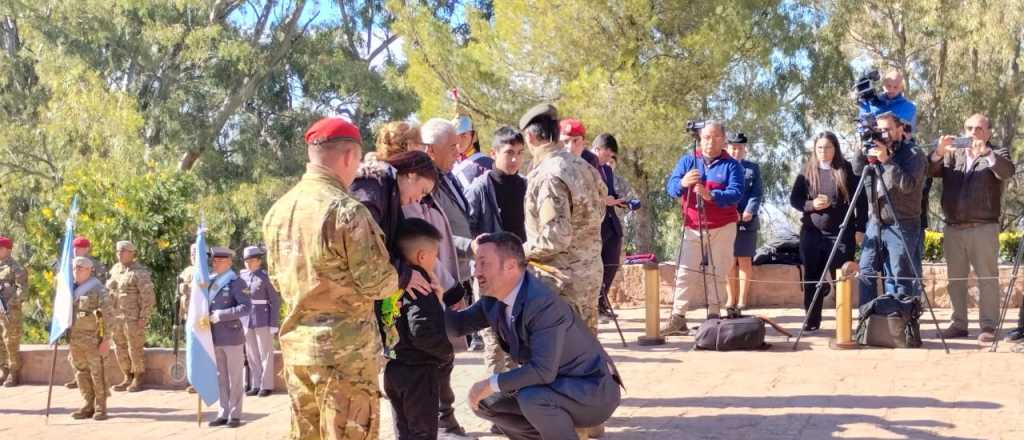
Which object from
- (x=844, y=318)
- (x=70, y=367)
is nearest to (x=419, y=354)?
(x=844, y=318)

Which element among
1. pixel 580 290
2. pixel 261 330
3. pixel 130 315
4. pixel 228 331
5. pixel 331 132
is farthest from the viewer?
pixel 130 315

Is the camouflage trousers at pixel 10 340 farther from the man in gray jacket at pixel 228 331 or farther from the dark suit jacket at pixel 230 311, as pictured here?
the dark suit jacket at pixel 230 311

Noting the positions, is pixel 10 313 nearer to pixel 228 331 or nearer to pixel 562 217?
pixel 228 331

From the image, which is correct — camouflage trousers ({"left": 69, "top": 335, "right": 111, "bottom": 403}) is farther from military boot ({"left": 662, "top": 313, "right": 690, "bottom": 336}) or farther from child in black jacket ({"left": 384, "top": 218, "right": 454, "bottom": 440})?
child in black jacket ({"left": 384, "top": 218, "right": 454, "bottom": 440})

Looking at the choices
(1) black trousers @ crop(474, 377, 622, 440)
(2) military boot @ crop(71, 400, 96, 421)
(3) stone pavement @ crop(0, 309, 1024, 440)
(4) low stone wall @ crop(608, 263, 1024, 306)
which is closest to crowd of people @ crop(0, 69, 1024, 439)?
(1) black trousers @ crop(474, 377, 622, 440)

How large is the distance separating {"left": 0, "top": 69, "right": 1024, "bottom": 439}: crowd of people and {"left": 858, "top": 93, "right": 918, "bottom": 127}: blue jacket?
0.04ft

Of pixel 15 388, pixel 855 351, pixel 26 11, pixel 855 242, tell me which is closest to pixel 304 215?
pixel 855 351

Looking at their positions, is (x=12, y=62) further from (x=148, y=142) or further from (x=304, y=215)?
(x=304, y=215)

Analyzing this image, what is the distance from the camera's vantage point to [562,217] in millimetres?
5348

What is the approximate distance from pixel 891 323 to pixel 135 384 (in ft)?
24.8

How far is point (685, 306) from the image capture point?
9.53 metres

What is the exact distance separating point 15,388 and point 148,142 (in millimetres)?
16367

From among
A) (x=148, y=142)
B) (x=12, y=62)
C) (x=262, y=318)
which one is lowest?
(x=262, y=318)

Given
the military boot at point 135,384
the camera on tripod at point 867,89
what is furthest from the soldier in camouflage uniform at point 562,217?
the military boot at point 135,384
